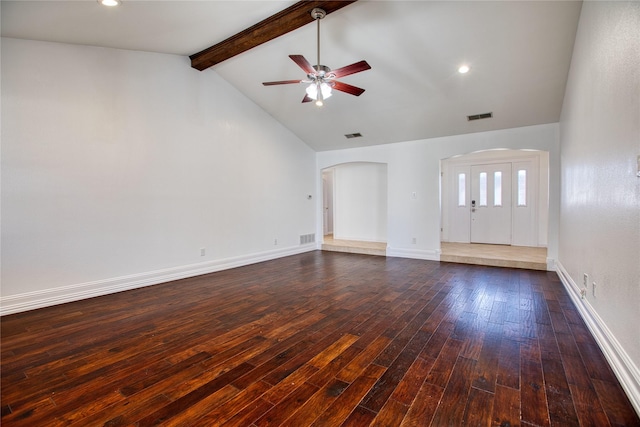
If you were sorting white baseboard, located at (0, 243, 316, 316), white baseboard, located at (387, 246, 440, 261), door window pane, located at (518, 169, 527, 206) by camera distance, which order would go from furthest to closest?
door window pane, located at (518, 169, 527, 206) → white baseboard, located at (387, 246, 440, 261) → white baseboard, located at (0, 243, 316, 316)

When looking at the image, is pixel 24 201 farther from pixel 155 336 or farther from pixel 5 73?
pixel 155 336

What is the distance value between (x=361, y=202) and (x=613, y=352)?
630 centimetres

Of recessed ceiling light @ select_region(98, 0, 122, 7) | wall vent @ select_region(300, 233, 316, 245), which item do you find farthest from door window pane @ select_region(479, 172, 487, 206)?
recessed ceiling light @ select_region(98, 0, 122, 7)

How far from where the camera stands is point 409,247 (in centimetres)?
641

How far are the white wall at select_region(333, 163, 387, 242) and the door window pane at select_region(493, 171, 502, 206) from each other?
274 cm

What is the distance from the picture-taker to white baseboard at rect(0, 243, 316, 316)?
132 inches

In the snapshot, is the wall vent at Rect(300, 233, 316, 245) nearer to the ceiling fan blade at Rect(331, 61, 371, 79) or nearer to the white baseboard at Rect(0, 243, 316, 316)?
the white baseboard at Rect(0, 243, 316, 316)

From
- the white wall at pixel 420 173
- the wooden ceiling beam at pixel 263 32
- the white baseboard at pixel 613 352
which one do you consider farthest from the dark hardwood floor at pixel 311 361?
the wooden ceiling beam at pixel 263 32

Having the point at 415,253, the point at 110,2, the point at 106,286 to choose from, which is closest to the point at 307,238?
the point at 415,253

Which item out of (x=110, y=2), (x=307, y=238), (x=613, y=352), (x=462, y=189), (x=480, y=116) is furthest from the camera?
(x=462, y=189)

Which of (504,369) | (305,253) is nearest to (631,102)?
(504,369)

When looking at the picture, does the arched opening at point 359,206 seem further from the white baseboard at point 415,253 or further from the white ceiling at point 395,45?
the white ceiling at point 395,45

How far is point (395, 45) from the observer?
393 cm

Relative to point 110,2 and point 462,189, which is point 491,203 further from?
point 110,2
